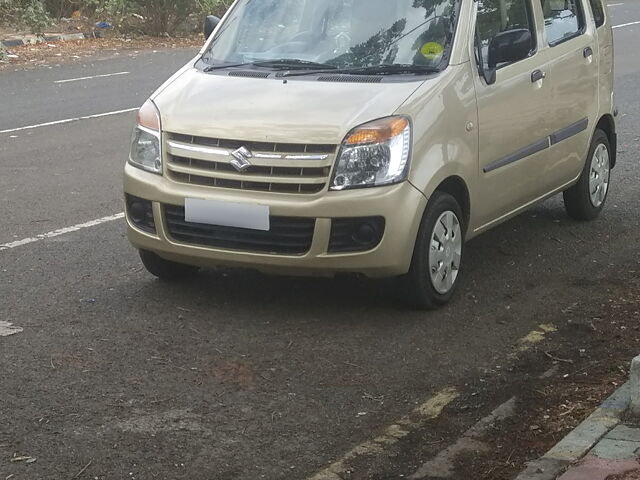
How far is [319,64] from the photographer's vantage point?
6875 mm

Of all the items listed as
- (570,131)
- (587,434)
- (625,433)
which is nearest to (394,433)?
(587,434)

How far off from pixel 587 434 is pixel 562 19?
4.21 m

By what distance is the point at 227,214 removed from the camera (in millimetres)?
6234

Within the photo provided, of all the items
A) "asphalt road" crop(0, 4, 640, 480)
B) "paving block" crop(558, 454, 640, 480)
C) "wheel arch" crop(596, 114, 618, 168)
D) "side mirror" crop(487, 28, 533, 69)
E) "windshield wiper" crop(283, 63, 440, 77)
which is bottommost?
"asphalt road" crop(0, 4, 640, 480)

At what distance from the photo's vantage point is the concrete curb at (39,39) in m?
23.7

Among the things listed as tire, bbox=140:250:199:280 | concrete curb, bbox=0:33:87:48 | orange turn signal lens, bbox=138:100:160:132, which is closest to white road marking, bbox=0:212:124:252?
tire, bbox=140:250:199:280

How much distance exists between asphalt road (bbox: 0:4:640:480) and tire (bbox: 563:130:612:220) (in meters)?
0.11

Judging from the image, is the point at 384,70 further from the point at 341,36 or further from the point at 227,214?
the point at 227,214

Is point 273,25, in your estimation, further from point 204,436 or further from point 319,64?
point 204,436

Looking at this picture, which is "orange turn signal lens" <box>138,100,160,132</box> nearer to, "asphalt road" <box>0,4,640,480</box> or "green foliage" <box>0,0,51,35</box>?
"asphalt road" <box>0,4,640,480</box>

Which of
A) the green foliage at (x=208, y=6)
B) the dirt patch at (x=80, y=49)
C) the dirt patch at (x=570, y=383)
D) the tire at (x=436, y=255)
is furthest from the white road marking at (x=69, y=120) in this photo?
the green foliage at (x=208, y=6)

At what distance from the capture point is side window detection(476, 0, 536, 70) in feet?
22.9

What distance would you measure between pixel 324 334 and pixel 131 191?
1.30 meters

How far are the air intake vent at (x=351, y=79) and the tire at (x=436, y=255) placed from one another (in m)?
0.68
